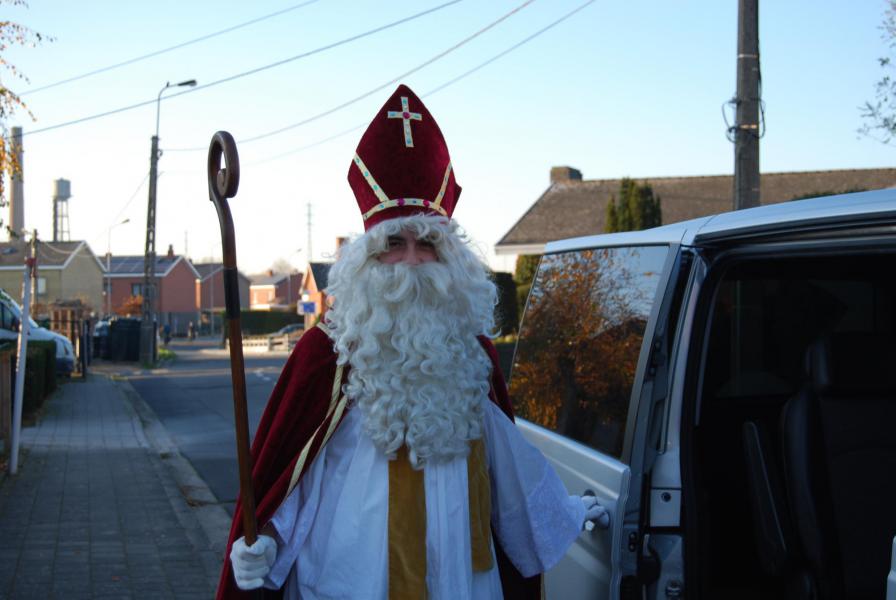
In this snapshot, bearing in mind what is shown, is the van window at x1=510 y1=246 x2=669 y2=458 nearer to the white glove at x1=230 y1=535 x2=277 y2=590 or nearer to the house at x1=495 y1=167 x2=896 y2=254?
the white glove at x1=230 y1=535 x2=277 y2=590

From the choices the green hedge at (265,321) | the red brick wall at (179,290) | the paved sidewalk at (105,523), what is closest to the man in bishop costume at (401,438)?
the paved sidewalk at (105,523)

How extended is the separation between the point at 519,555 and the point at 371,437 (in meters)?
0.60

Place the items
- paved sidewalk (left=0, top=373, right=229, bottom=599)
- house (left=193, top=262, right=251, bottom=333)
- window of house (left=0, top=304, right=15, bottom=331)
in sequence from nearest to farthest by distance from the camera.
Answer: paved sidewalk (left=0, top=373, right=229, bottom=599), window of house (left=0, top=304, right=15, bottom=331), house (left=193, top=262, right=251, bottom=333)

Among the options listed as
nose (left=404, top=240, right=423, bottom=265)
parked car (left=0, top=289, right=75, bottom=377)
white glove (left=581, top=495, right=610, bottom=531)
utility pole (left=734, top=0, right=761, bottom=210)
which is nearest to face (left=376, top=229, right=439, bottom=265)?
nose (left=404, top=240, right=423, bottom=265)

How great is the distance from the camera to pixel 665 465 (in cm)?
284

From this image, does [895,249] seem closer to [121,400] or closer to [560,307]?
[560,307]

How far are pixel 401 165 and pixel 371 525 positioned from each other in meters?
1.03

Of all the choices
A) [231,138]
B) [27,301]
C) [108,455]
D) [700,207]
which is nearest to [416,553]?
[231,138]

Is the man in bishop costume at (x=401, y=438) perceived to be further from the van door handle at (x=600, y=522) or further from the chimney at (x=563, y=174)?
the chimney at (x=563, y=174)

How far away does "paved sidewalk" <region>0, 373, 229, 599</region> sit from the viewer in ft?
18.7

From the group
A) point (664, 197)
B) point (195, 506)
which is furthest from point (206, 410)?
point (664, 197)

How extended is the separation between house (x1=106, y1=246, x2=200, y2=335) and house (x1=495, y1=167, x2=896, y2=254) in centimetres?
4808

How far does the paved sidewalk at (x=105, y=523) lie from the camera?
569 cm

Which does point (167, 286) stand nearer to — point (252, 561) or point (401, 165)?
point (401, 165)
